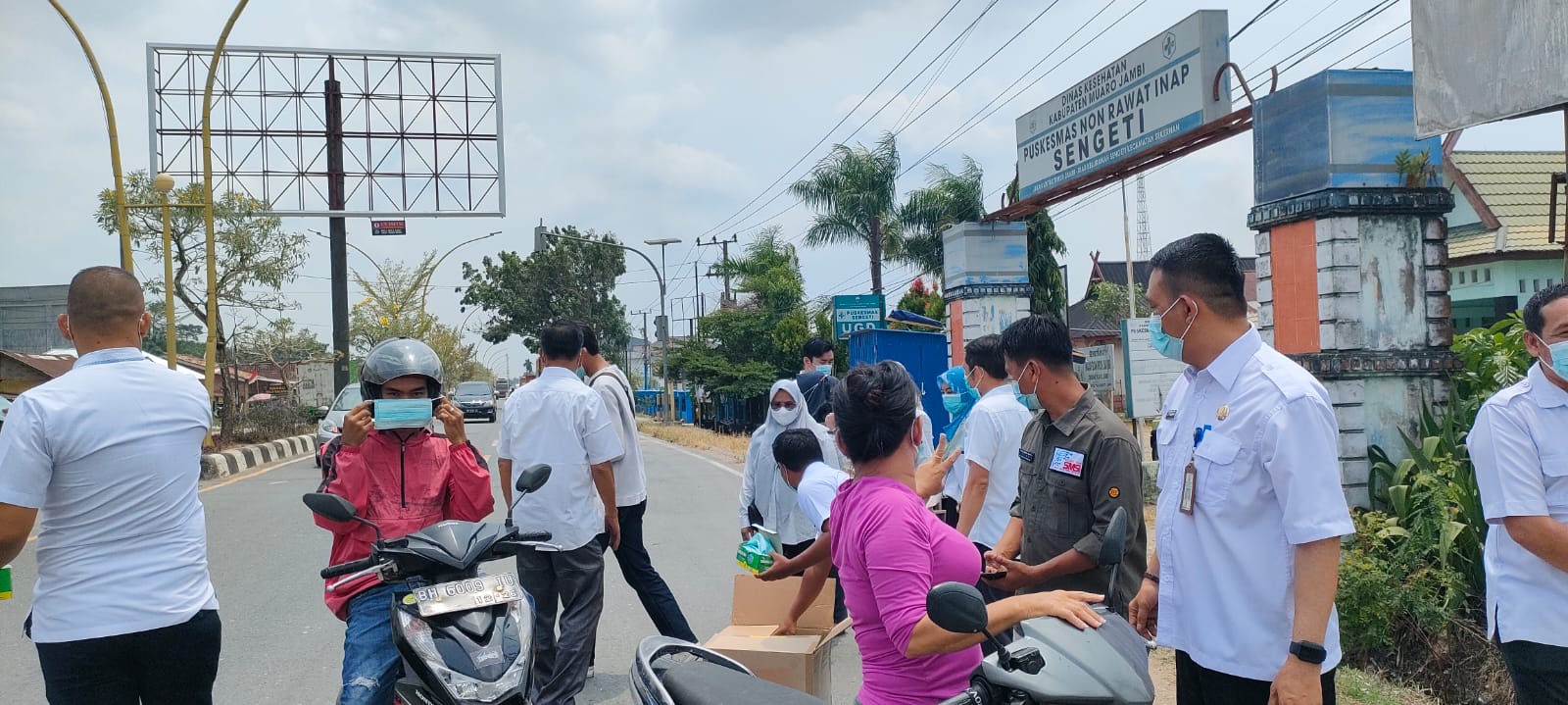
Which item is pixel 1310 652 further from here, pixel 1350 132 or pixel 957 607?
pixel 1350 132

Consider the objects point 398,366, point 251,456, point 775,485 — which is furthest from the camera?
point 251,456

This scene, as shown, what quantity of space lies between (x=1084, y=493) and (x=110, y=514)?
2.90m

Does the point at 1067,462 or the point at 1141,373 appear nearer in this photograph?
the point at 1067,462

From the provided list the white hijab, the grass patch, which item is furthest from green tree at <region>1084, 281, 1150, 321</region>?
the white hijab

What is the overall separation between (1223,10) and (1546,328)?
6812mm

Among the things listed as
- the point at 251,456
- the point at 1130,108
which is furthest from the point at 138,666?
the point at 251,456

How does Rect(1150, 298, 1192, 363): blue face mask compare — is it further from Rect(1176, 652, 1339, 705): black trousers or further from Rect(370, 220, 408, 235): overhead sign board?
Rect(370, 220, 408, 235): overhead sign board

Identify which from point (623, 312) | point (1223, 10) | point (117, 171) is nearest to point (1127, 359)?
point (1223, 10)

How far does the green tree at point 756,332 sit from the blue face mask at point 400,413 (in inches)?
980

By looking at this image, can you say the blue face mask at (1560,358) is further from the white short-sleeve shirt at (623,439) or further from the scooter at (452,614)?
the white short-sleeve shirt at (623,439)

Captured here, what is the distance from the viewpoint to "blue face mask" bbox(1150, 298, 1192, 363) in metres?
2.80

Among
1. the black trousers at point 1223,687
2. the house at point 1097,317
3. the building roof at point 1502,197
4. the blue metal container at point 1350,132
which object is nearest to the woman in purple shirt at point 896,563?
the black trousers at point 1223,687

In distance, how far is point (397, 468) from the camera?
12.5 ft

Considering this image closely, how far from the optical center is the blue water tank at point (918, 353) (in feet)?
48.5
